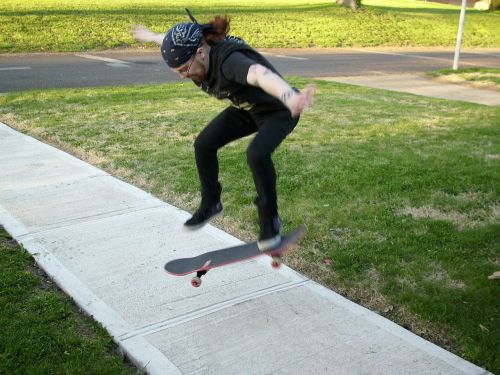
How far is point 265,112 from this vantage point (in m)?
3.53

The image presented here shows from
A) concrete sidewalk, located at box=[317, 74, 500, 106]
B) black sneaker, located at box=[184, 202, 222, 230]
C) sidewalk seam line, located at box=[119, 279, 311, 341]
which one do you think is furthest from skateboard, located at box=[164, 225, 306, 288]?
concrete sidewalk, located at box=[317, 74, 500, 106]

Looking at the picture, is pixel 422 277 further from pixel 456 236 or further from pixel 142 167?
pixel 142 167

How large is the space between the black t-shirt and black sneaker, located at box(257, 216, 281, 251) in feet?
2.33

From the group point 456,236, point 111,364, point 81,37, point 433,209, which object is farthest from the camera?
point 81,37

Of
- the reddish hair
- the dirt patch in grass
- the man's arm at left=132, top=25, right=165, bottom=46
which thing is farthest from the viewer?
the dirt patch in grass

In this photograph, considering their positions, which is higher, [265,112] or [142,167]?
[265,112]

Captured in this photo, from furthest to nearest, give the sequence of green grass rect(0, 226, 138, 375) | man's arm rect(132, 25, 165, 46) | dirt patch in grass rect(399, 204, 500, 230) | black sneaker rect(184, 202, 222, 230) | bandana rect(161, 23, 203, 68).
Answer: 1. dirt patch in grass rect(399, 204, 500, 230)
2. man's arm rect(132, 25, 165, 46)
3. black sneaker rect(184, 202, 222, 230)
4. bandana rect(161, 23, 203, 68)
5. green grass rect(0, 226, 138, 375)

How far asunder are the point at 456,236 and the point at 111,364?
297cm

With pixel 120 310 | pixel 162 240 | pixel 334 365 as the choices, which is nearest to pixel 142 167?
pixel 162 240

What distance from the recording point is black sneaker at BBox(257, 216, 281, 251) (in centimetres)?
347

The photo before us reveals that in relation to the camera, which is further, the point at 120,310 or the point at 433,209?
the point at 433,209

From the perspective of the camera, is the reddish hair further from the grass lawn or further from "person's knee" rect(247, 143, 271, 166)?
the grass lawn

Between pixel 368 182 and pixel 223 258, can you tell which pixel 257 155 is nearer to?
pixel 223 258

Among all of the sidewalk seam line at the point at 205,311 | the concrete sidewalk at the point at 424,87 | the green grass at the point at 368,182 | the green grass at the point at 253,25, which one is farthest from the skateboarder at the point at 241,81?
the green grass at the point at 253,25
